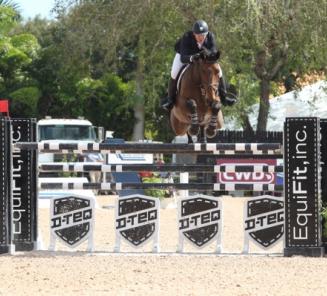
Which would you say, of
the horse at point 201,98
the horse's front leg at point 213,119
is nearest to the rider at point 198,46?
the horse at point 201,98

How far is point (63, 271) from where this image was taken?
809 cm

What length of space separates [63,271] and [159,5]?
1641cm

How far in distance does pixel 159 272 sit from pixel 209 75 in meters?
3.08

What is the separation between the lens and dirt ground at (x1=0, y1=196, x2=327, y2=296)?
7.09 meters

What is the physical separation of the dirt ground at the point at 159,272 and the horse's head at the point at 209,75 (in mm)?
1723

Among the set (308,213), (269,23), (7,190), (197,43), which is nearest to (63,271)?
(7,190)

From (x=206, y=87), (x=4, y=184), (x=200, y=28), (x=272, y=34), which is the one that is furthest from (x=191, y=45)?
(x=272, y=34)

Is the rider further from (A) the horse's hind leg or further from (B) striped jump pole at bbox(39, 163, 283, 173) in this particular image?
(B) striped jump pole at bbox(39, 163, 283, 173)

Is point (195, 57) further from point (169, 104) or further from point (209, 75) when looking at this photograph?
point (169, 104)

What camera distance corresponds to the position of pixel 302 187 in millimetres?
9414

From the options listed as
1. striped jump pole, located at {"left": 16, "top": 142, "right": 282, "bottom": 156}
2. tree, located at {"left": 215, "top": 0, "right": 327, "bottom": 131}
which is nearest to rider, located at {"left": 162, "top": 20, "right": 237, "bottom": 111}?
striped jump pole, located at {"left": 16, "top": 142, "right": 282, "bottom": 156}

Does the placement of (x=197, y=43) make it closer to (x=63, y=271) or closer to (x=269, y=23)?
(x=63, y=271)

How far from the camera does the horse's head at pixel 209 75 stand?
10.4m

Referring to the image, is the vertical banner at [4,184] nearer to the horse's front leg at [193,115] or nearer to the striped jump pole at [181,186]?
the striped jump pole at [181,186]
